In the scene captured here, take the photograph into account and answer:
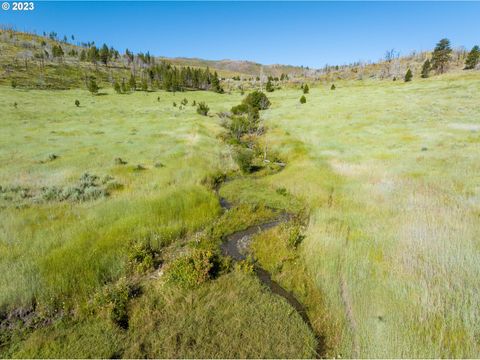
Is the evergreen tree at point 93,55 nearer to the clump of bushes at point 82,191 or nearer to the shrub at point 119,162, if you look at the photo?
the shrub at point 119,162

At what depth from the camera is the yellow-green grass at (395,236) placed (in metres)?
6.45

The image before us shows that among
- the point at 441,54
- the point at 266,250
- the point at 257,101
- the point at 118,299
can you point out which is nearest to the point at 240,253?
the point at 266,250

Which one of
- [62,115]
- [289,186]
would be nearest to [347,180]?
[289,186]

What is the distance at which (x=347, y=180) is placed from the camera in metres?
18.0

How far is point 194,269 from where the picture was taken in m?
8.78

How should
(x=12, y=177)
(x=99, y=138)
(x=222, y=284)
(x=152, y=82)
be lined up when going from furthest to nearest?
(x=152, y=82) < (x=99, y=138) < (x=12, y=177) < (x=222, y=284)

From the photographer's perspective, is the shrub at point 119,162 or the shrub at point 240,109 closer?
the shrub at point 119,162

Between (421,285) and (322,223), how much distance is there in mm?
5014

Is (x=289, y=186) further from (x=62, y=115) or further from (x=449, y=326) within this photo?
(x=62, y=115)

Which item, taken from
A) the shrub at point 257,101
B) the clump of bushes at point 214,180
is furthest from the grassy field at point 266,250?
the shrub at point 257,101

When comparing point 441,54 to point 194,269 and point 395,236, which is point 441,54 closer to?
point 395,236

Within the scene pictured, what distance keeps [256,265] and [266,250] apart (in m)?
1.04

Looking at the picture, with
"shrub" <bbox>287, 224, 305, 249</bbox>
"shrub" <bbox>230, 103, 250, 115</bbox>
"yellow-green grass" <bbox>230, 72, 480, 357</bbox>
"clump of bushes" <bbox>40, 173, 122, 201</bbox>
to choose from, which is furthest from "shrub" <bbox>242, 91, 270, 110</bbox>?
"shrub" <bbox>287, 224, 305, 249</bbox>

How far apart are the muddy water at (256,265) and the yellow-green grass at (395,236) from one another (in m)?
0.55
